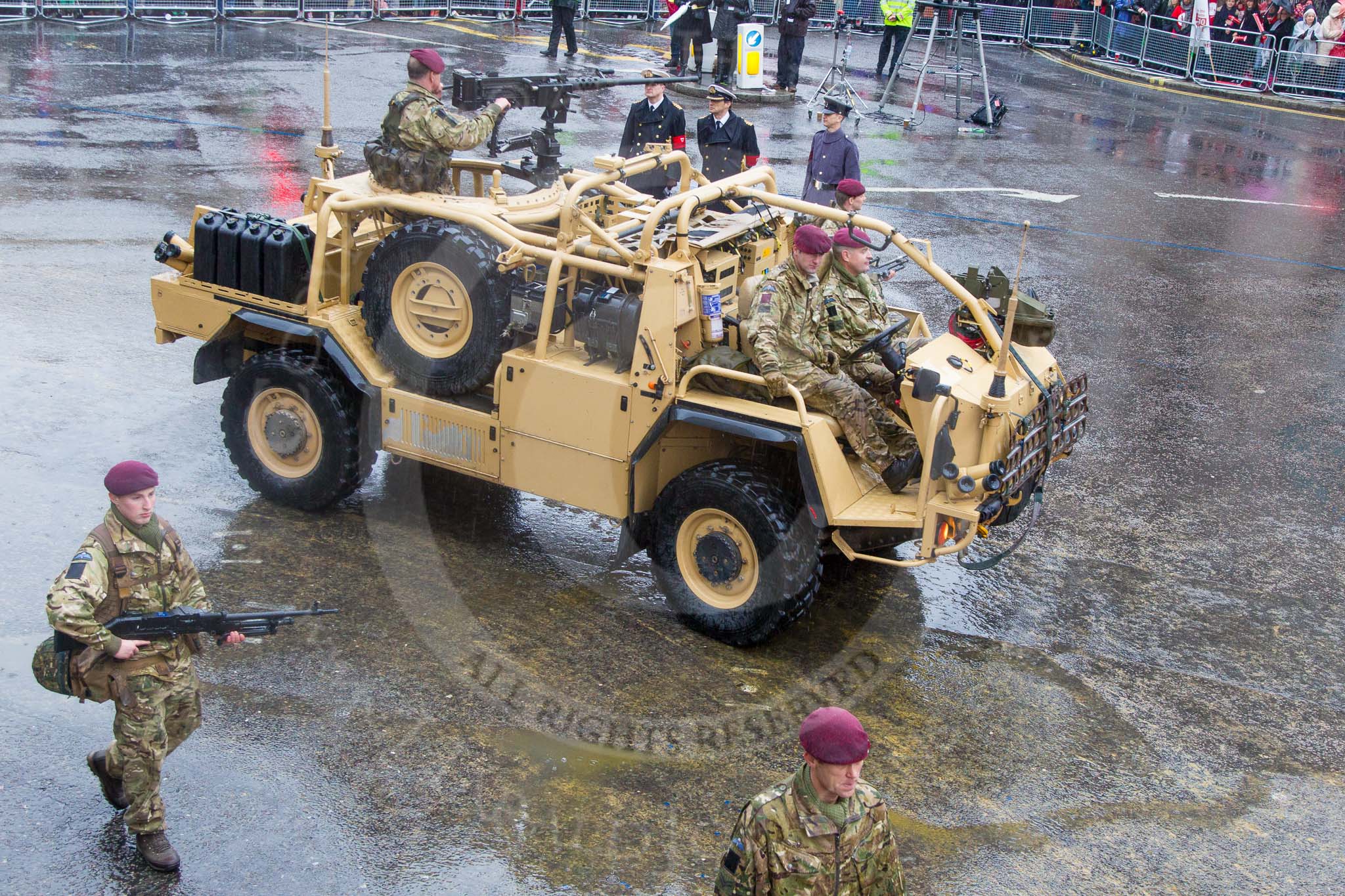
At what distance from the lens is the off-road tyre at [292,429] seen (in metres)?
7.73

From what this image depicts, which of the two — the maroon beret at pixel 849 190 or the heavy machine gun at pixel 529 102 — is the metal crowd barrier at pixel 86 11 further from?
the maroon beret at pixel 849 190

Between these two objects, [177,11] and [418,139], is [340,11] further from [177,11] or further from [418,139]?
[418,139]

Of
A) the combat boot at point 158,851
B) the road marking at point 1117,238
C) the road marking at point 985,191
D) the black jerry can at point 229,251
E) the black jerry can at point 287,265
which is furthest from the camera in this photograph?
the road marking at point 985,191

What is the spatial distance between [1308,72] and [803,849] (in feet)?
81.0

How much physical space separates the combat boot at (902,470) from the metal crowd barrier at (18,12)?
20.6 m

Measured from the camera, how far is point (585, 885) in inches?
211

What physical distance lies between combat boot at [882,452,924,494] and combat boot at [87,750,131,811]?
3849 millimetres

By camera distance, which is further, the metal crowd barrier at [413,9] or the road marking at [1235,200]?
the metal crowd barrier at [413,9]

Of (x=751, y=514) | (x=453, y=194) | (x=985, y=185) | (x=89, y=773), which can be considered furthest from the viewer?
Answer: (x=985, y=185)

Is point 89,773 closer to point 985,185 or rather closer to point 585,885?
point 585,885

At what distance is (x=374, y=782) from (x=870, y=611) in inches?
119

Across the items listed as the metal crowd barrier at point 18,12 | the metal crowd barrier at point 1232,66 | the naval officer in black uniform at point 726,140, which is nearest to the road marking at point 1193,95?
the metal crowd barrier at point 1232,66

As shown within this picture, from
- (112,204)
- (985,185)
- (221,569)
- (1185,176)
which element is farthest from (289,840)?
(1185,176)

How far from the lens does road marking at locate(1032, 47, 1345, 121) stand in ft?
77.7
